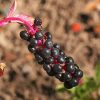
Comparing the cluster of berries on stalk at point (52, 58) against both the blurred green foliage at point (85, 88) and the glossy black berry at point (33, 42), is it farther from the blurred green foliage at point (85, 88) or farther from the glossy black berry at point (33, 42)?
the blurred green foliage at point (85, 88)

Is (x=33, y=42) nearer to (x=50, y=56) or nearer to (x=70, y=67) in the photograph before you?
(x=50, y=56)

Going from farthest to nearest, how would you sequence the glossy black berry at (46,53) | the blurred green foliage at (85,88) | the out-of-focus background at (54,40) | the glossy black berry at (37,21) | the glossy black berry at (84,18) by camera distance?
the glossy black berry at (84,18) < the out-of-focus background at (54,40) < the blurred green foliage at (85,88) < the glossy black berry at (37,21) < the glossy black berry at (46,53)

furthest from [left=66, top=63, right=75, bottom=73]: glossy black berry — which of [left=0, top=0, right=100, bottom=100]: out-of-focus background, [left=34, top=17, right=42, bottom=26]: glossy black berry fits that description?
[left=0, top=0, right=100, bottom=100]: out-of-focus background

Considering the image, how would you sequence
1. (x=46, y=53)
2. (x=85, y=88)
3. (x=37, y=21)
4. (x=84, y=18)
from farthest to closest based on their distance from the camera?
1. (x=84, y=18)
2. (x=85, y=88)
3. (x=37, y=21)
4. (x=46, y=53)

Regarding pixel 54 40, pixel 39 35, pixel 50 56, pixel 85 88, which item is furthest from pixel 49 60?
pixel 54 40

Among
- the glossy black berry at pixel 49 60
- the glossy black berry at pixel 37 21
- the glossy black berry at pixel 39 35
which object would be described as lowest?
the glossy black berry at pixel 49 60

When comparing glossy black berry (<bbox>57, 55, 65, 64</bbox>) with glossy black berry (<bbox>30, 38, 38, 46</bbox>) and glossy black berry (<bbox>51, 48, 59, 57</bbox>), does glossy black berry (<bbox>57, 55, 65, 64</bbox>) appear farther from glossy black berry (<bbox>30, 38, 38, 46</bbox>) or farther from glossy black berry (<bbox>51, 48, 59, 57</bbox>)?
glossy black berry (<bbox>30, 38, 38, 46</bbox>)

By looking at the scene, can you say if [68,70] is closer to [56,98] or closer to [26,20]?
[26,20]

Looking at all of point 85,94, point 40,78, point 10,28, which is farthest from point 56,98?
point 10,28

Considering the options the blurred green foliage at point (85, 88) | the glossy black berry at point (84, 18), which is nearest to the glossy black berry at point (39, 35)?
the blurred green foliage at point (85, 88)
